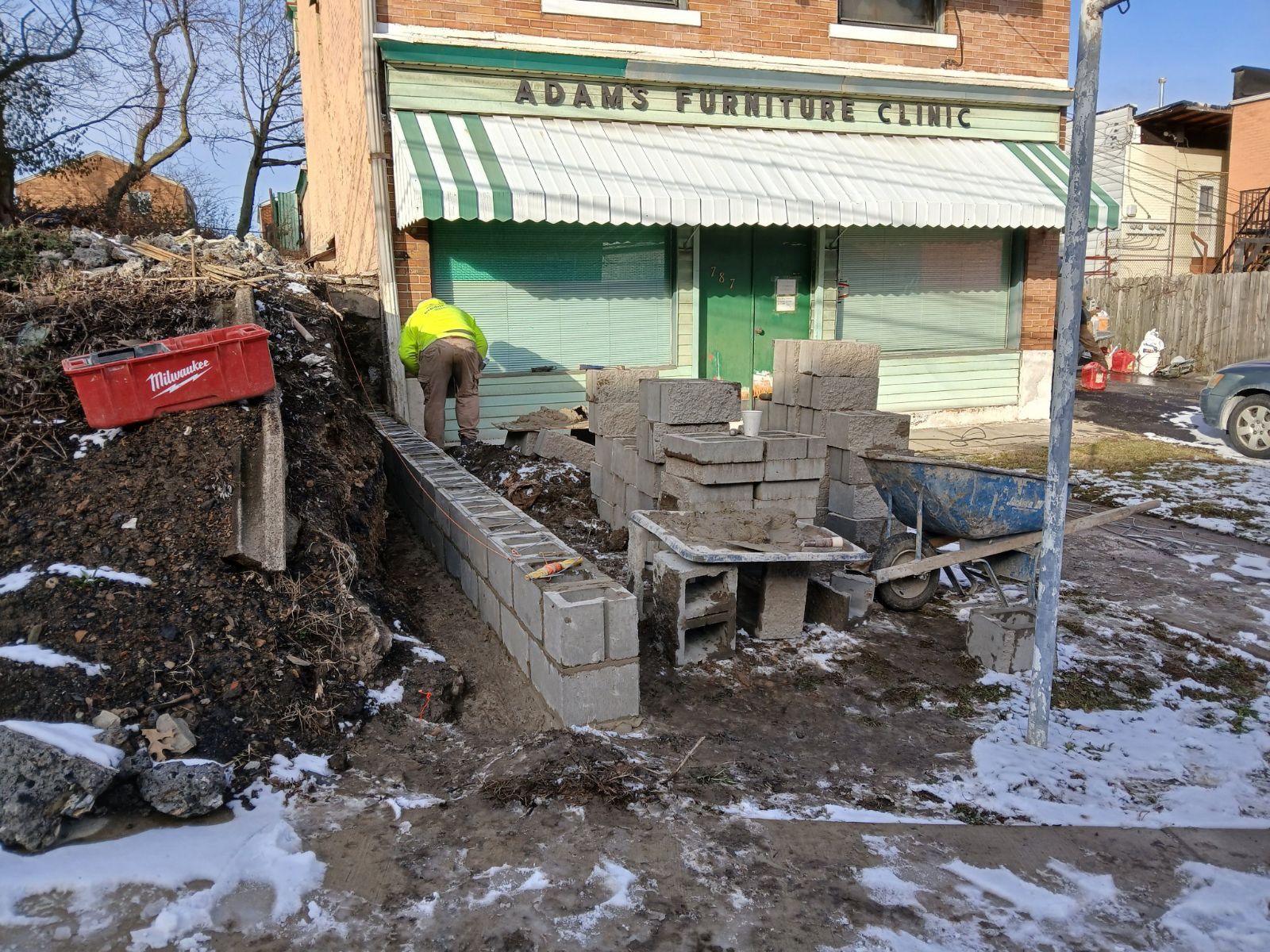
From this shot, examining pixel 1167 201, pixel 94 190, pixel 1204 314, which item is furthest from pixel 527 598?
pixel 1167 201

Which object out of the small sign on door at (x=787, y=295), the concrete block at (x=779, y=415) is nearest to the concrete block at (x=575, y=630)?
the concrete block at (x=779, y=415)

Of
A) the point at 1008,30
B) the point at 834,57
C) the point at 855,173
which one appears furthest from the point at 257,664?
the point at 1008,30

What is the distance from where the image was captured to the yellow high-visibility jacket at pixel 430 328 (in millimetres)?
8906

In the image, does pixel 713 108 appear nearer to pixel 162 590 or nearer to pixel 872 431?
pixel 872 431

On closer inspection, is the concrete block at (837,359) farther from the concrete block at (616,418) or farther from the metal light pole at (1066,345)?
the metal light pole at (1066,345)

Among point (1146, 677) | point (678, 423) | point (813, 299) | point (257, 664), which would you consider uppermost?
point (813, 299)

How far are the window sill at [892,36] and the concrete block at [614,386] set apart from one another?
6.77 m

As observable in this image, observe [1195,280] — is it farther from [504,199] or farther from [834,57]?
[504,199]

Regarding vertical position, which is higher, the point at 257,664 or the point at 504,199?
the point at 504,199

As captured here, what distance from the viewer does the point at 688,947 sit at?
8.55 ft

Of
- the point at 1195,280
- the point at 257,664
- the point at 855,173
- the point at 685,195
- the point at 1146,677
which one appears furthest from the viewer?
the point at 1195,280

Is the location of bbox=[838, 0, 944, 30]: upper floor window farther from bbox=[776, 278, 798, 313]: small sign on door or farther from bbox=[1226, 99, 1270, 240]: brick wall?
bbox=[1226, 99, 1270, 240]: brick wall

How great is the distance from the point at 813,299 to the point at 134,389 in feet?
30.2

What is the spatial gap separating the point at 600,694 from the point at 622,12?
9319mm
